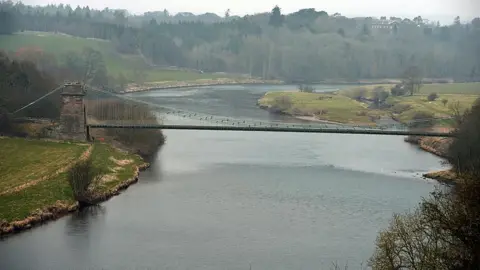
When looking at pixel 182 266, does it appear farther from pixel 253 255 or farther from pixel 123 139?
pixel 123 139

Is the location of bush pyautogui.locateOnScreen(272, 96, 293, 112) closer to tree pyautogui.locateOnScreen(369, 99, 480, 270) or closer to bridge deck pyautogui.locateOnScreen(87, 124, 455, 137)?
bridge deck pyautogui.locateOnScreen(87, 124, 455, 137)

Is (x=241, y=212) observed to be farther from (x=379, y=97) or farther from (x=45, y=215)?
(x=379, y=97)

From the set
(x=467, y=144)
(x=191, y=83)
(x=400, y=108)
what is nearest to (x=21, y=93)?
(x=467, y=144)

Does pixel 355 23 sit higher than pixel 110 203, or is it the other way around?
pixel 355 23

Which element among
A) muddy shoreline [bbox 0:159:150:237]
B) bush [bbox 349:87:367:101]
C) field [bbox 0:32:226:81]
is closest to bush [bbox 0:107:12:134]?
muddy shoreline [bbox 0:159:150:237]

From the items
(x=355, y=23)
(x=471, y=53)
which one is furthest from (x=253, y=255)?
(x=355, y=23)
